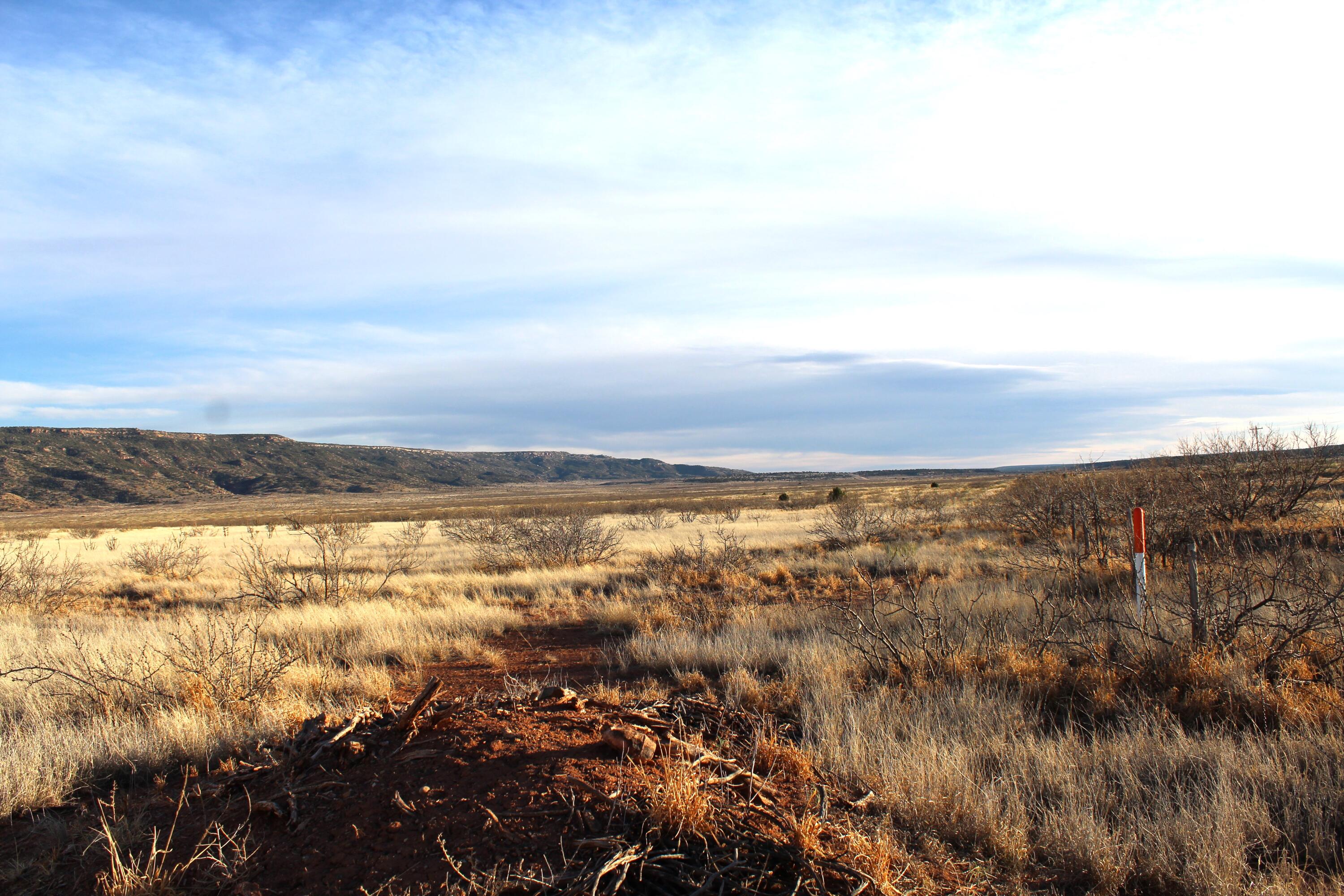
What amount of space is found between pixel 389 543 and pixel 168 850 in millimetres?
26530

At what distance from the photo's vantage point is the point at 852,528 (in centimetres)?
2186

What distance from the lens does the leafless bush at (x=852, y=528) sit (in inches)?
809

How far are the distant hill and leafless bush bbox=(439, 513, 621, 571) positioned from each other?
379 feet

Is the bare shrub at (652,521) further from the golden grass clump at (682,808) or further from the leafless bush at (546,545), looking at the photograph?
the golden grass clump at (682,808)

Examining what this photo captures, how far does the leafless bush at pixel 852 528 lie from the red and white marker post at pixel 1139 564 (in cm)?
1238

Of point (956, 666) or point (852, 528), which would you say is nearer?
point (956, 666)

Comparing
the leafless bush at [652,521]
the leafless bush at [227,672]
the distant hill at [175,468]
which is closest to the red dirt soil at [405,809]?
the leafless bush at [227,672]

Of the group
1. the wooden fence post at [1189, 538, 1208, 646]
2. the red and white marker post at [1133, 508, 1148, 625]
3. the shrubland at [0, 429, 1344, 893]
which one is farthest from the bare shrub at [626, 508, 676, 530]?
the wooden fence post at [1189, 538, 1208, 646]

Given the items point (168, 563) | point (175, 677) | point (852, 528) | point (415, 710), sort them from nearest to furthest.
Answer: point (415, 710)
point (175, 677)
point (168, 563)
point (852, 528)

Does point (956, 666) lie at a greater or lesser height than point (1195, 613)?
lesser

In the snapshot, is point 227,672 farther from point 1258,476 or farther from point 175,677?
point 1258,476

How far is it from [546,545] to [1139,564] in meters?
14.4

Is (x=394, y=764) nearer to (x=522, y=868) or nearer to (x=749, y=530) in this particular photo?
(x=522, y=868)

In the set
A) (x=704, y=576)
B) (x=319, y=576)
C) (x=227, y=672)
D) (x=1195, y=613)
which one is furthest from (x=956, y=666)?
(x=319, y=576)
